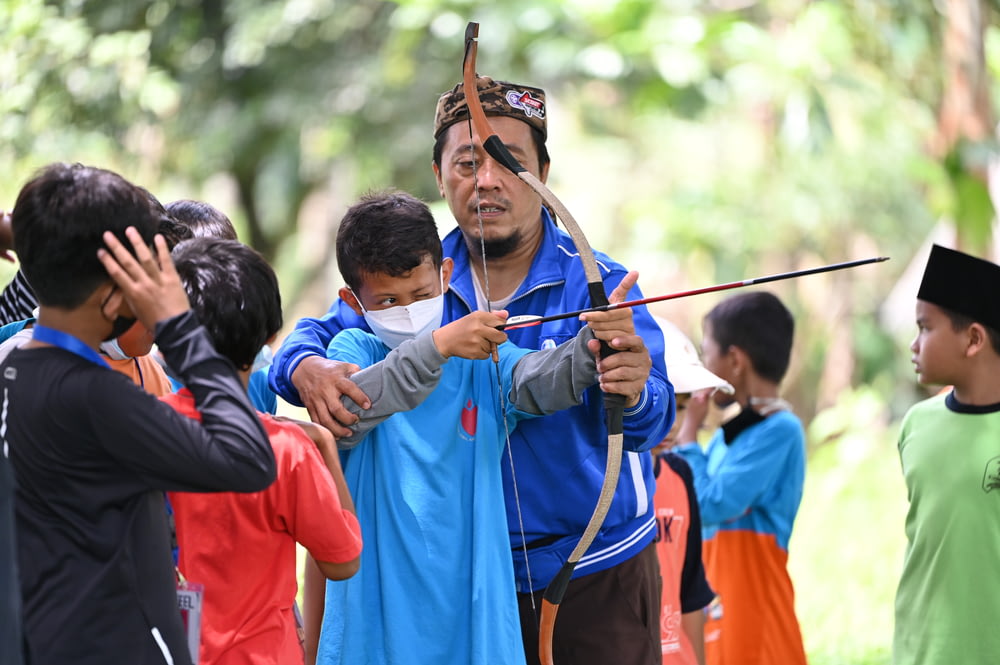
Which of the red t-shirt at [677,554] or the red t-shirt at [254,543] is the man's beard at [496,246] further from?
the red t-shirt at [677,554]

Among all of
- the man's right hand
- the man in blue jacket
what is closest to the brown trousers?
the man in blue jacket

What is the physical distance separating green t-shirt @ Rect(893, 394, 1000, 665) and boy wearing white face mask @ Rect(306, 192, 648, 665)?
132 cm

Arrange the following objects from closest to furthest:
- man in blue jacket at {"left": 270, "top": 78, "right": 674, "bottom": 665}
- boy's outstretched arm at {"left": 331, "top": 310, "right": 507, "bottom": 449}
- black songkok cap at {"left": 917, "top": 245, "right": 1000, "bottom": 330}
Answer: boy's outstretched arm at {"left": 331, "top": 310, "right": 507, "bottom": 449} < man in blue jacket at {"left": 270, "top": 78, "right": 674, "bottom": 665} < black songkok cap at {"left": 917, "top": 245, "right": 1000, "bottom": 330}

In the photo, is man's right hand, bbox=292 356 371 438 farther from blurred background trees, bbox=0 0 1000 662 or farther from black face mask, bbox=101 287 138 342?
blurred background trees, bbox=0 0 1000 662

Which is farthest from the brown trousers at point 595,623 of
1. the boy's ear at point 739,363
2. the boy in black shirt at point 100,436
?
the boy's ear at point 739,363

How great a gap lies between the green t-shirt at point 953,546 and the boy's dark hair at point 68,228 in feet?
8.04

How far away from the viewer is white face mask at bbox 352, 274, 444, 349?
2.73 meters

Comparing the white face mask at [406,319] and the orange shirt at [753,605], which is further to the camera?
the orange shirt at [753,605]

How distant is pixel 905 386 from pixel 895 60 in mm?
2974

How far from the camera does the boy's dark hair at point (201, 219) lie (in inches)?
126

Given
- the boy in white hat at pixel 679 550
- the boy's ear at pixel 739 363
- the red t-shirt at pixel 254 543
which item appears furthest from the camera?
the boy's ear at pixel 739 363

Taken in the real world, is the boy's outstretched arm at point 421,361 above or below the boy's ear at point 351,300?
below

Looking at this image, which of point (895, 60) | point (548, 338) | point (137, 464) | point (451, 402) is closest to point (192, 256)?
point (137, 464)

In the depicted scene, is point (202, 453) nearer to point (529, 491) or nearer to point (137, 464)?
point (137, 464)
